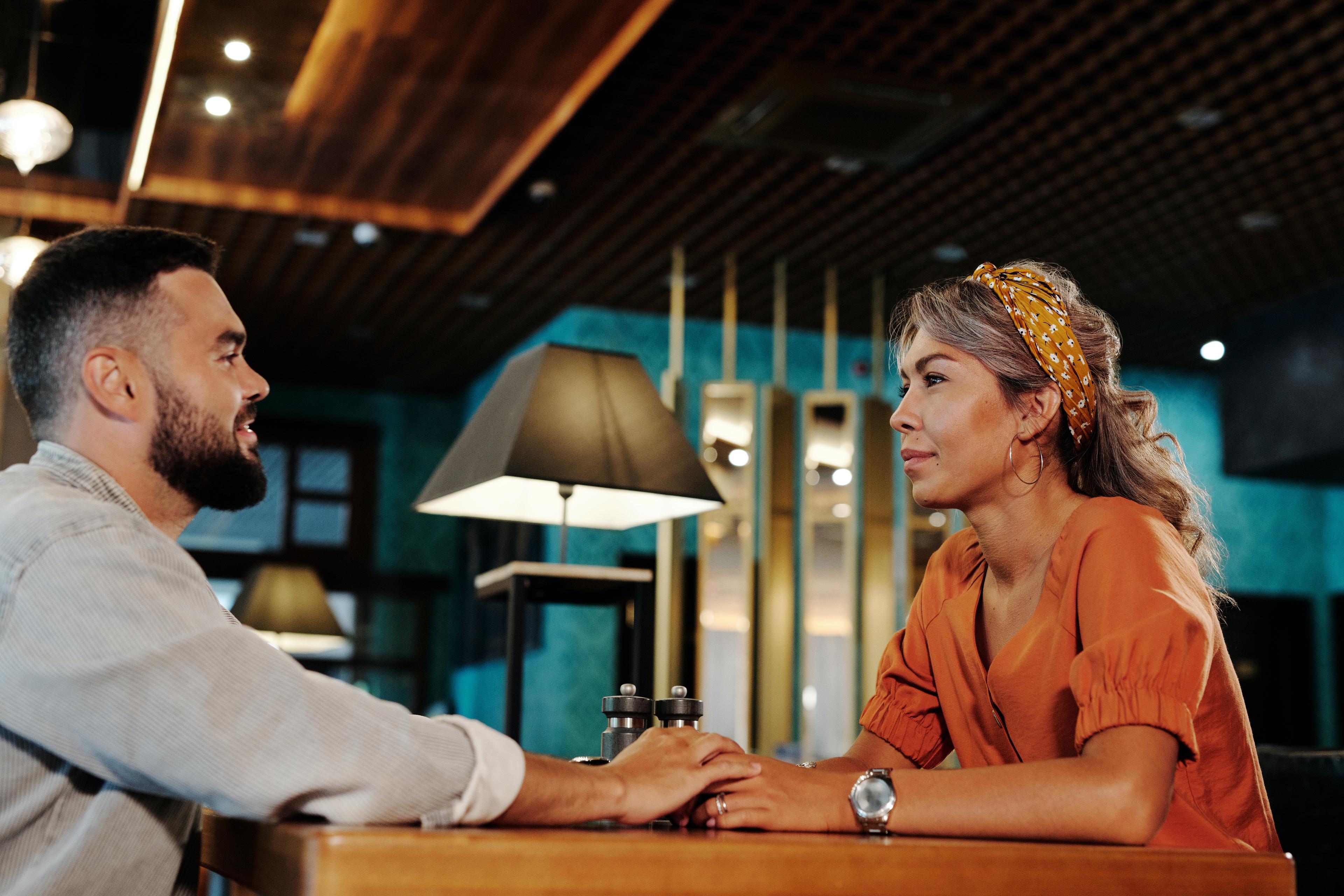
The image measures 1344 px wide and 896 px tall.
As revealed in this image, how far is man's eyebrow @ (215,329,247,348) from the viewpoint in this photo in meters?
1.40

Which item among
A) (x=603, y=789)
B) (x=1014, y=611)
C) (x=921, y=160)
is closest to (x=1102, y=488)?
(x=1014, y=611)

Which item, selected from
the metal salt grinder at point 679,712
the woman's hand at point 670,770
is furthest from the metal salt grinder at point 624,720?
the woman's hand at point 670,770

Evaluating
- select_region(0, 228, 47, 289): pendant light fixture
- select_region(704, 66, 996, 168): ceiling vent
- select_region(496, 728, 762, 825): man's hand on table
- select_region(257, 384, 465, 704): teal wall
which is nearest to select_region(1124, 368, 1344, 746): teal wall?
select_region(704, 66, 996, 168): ceiling vent

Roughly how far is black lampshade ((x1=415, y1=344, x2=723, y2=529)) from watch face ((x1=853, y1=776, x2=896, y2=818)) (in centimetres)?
108

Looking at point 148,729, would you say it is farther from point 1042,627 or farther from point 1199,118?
point 1199,118

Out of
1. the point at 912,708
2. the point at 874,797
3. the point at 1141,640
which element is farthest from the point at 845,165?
the point at 874,797

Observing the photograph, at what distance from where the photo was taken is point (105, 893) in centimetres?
107

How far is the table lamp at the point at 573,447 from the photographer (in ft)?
7.43

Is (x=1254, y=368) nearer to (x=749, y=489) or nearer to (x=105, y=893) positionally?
(x=749, y=489)

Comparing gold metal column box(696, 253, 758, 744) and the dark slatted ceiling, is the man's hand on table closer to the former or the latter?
the dark slatted ceiling

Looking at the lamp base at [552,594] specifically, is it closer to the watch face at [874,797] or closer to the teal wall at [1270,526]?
the watch face at [874,797]

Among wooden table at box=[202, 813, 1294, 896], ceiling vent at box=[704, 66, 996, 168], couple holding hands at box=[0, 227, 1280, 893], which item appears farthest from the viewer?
ceiling vent at box=[704, 66, 996, 168]

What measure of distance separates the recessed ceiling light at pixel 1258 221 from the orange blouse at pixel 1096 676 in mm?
4550

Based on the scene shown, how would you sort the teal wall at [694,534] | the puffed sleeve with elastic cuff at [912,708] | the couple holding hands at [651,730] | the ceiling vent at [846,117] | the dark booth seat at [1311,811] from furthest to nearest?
the teal wall at [694,534]
the ceiling vent at [846,117]
the dark booth seat at [1311,811]
the puffed sleeve with elastic cuff at [912,708]
the couple holding hands at [651,730]
